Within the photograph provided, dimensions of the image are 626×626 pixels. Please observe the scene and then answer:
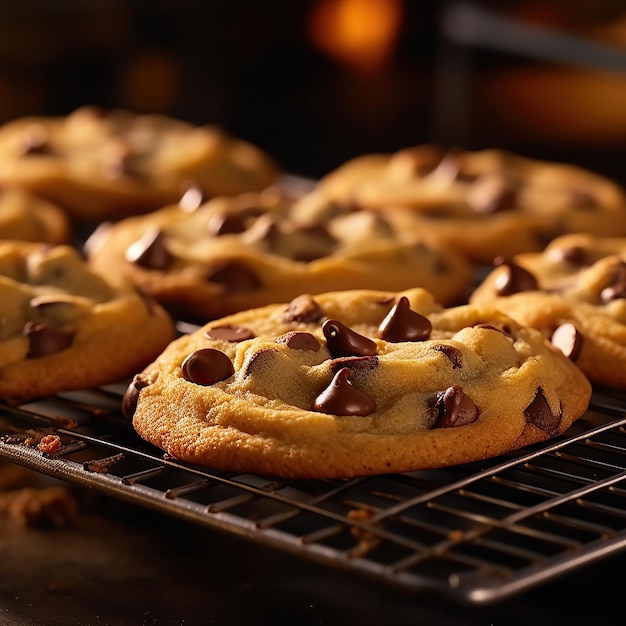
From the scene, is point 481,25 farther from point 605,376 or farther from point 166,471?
point 166,471

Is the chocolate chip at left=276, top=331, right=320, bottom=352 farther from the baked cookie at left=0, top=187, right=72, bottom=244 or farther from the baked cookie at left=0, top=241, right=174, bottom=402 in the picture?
the baked cookie at left=0, top=187, right=72, bottom=244

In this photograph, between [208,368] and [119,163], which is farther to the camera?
[119,163]

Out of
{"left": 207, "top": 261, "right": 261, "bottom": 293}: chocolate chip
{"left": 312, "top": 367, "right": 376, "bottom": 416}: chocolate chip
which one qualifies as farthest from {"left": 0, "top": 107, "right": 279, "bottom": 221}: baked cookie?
{"left": 312, "top": 367, "right": 376, "bottom": 416}: chocolate chip

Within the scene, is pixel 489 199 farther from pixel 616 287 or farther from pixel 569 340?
pixel 569 340

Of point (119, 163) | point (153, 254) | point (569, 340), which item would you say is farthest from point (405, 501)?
point (119, 163)

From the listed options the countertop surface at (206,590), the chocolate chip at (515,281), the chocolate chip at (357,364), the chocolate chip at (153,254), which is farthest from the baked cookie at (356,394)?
the chocolate chip at (153,254)

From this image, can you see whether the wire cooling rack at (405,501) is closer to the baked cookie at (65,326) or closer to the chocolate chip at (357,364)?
the baked cookie at (65,326)

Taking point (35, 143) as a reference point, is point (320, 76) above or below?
above
